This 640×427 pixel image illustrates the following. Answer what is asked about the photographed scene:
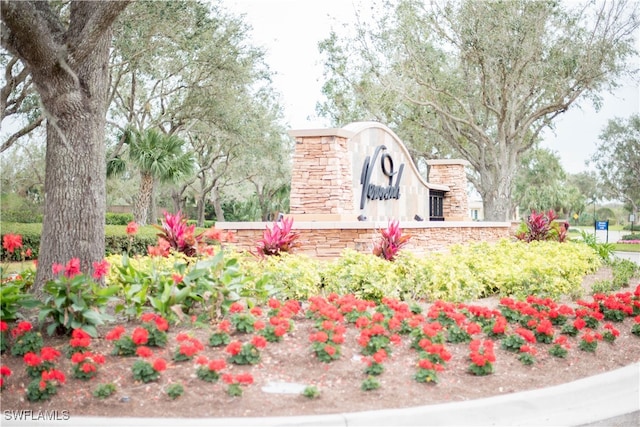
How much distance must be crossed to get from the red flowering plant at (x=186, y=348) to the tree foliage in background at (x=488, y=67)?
22.8 metres

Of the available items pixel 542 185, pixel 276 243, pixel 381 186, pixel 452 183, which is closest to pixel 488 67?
pixel 452 183

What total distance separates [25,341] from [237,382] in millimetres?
1950

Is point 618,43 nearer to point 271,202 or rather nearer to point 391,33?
point 391,33

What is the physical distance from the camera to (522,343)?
242 inches

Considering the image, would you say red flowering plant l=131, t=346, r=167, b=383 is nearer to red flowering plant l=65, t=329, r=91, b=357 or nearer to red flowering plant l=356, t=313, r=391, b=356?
red flowering plant l=65, t=329, r=91, b=357

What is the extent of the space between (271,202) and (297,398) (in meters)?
45.6

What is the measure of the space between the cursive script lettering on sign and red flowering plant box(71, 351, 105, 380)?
10.4 meters

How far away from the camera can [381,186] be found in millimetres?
16453

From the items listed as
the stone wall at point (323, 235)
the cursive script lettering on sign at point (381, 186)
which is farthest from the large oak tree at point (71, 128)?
the cursive script lettering on sign at point (381, 186)

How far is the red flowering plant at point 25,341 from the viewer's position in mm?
5387

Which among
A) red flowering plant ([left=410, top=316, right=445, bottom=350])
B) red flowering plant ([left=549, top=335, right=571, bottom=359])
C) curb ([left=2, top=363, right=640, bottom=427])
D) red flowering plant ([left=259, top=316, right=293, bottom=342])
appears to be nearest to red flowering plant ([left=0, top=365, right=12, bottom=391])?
curb ([left=2, top=363, right=640, bottom=427])

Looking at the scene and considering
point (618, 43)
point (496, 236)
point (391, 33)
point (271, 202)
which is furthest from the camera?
point (271, 202)

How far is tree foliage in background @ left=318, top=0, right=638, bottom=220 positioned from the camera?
25.4 metres

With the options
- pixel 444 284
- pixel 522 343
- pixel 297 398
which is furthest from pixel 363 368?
pixel 444 284
